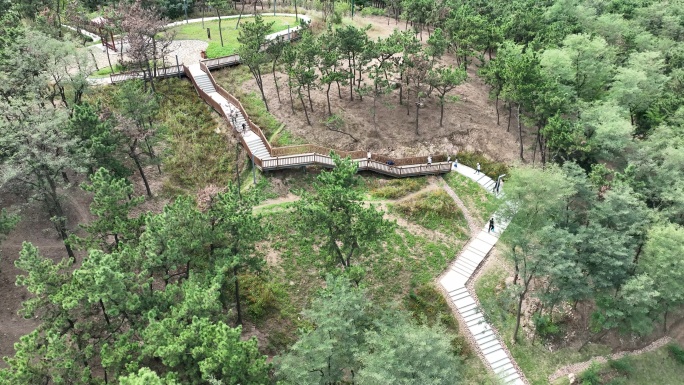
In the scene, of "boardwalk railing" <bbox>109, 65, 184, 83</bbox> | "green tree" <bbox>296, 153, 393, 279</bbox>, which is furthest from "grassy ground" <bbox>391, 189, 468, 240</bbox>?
"boardwalk railing" <bbox>109, 65, 184, 83</bbox>

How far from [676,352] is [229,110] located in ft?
135

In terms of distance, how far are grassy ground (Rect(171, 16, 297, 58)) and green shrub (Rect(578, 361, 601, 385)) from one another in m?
46.4

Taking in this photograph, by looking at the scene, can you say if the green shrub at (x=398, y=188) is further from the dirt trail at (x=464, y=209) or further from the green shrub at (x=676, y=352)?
the green shrub at (x=676, y=352)

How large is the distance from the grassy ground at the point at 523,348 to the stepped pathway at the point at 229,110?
21.4 meters

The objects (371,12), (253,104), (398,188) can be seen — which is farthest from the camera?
(371,12)

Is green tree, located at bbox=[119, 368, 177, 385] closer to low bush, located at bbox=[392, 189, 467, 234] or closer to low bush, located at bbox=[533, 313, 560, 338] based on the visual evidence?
low bush, located at bbox=[392, 189, 467, 234]

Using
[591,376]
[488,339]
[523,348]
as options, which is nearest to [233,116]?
[488,339]

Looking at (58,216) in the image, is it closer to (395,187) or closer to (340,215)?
(340,215)

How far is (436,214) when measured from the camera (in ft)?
125

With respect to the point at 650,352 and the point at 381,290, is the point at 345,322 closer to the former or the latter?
the point at 381,290

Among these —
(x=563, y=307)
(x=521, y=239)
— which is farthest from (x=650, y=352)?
(x=521, y=239)

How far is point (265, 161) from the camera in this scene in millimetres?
40062

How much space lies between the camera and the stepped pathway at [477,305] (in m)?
30.4

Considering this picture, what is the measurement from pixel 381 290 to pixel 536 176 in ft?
42.6
